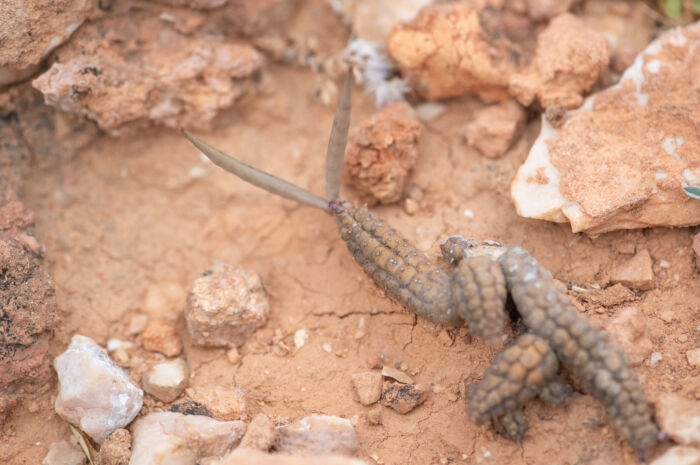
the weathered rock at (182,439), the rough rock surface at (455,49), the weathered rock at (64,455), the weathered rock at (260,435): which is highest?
the rough rock surface at (455,49)

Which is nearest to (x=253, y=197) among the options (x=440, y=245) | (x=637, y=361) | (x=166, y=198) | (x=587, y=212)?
(x=166, y=198)

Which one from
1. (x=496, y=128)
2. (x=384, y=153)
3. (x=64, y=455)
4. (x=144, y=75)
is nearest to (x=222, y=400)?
(x=64, y=455)

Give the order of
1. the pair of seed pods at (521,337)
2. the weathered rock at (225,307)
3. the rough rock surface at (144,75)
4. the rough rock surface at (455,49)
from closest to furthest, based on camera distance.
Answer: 1. the pair of seed pods at (521,337)
2. the weathered rock at (225,307)
3. the rough rock surface at (144,75)
4. the rough rock surface at (455,49)

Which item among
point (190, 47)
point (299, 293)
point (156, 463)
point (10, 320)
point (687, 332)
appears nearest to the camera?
point (156, 463)

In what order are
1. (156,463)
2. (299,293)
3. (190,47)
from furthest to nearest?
(190,47), (299,293), (156,463)

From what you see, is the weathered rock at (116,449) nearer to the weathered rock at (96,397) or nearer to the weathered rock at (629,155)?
the weathered rock at (96,397)

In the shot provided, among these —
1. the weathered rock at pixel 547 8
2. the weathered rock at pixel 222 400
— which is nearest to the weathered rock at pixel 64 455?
the weathered rock at pixel 222 400

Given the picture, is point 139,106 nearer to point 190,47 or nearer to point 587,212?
point 190,47
